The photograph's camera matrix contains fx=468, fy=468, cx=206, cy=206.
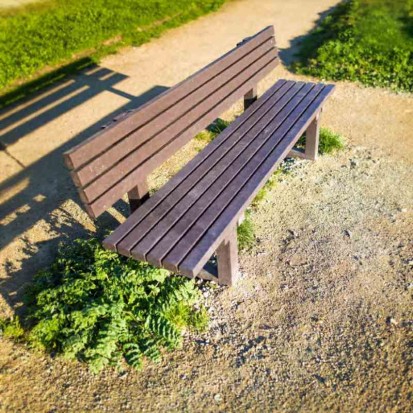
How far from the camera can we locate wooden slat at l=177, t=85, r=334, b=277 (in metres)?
3.00

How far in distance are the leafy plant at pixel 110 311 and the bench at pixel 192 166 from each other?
17.1 inches

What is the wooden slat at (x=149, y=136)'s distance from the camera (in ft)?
10.3

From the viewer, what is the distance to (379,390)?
3.05 metres

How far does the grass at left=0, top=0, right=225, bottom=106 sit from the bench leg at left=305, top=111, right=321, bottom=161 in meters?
4.75

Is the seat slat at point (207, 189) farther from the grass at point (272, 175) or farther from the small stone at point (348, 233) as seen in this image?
the small stone at point (348, 233)

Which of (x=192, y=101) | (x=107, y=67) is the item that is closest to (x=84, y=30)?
(x=107, y=67)

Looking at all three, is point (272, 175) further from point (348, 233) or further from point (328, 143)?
point (348, 233)

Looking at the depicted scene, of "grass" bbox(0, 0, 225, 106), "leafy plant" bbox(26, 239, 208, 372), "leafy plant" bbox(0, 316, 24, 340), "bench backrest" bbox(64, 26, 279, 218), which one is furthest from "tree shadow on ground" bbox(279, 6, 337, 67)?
"leafy plant" bbox(0, 316, 24, 340)

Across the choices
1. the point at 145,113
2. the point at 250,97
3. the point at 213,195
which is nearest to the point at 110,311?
the point at 213,195

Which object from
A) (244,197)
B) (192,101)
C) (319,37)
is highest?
(192,101)

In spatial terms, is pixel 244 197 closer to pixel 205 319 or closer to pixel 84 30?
pixel 205 319

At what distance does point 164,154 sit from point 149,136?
0.21 meters

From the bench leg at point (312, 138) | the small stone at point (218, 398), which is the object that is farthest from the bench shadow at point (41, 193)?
the bench leg at point (312, 138)

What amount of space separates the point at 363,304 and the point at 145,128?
2163mm
